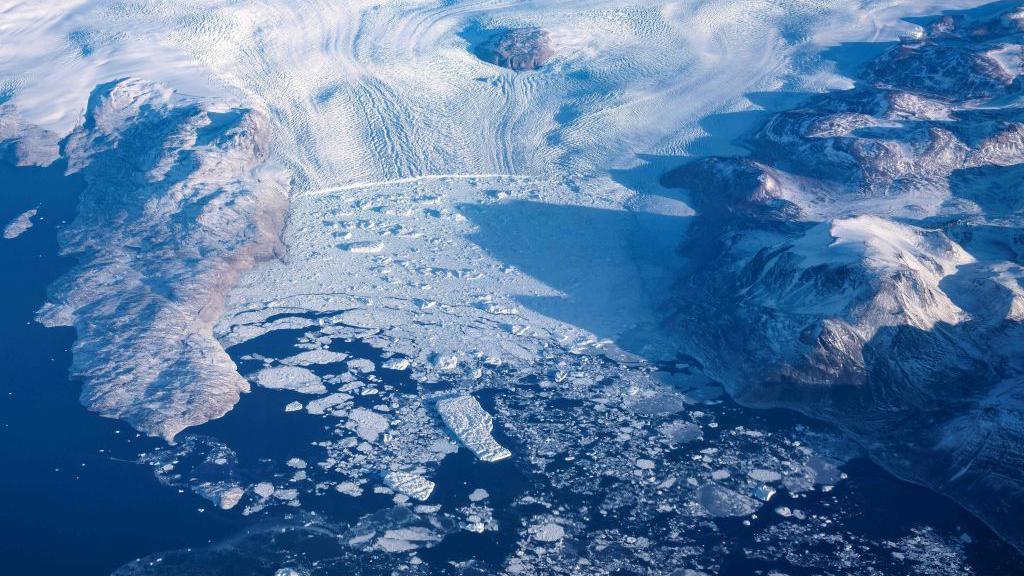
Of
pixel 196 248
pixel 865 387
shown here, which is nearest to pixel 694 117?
pixel 865 387

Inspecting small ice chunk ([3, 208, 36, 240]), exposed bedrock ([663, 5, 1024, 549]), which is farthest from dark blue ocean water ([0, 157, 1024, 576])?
small ice chunk ([3, 208, 36, 240])

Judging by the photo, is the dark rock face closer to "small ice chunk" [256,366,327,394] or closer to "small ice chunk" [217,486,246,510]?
"small ice chunk" [256,366,327,394]

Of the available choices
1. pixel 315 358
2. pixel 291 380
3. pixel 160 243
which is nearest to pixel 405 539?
pixel 291 380

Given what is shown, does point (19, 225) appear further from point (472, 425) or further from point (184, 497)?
point (472, 425)

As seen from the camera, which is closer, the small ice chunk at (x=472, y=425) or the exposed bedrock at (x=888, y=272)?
the exposed bedrock at (x=888, y=272)

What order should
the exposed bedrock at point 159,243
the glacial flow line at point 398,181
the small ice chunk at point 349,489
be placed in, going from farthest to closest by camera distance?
1. the glacial flow line at point 398,181
2. the exposed bedrock at point 159,243
3. the small ice chunk at point 349,489

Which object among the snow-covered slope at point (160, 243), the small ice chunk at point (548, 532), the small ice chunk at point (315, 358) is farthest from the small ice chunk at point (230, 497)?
the small ice chunk at point (548, 532)

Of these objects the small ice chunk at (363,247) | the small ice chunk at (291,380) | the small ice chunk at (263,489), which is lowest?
the small ice chunk at (263,489)

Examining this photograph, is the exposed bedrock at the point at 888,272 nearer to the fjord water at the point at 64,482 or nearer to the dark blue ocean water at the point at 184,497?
the dark blue ocean water at the point at 184,497
